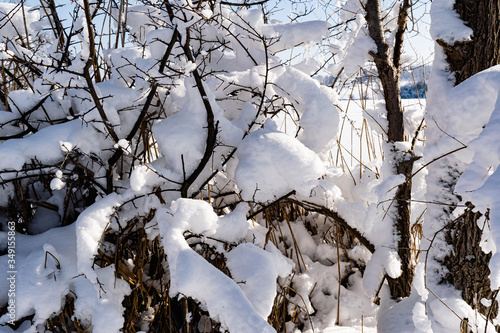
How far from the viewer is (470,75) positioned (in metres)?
1.38

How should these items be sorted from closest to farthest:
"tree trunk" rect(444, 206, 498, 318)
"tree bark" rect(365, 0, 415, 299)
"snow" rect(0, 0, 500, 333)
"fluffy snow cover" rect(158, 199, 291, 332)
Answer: "fluffy snow cover" rect(158, 199, 291, 332) → "snow" rect(0, 0, 500, 333) → "tree trunk" rect(444, 206, 498, 318) → "tree bark" rect(365, 0, 415, 299)

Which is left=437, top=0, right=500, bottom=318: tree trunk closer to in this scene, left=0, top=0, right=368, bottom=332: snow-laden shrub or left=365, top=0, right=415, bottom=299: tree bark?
left=365, top=0, right=415, bottom=299: tree bark

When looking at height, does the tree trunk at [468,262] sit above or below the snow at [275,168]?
below

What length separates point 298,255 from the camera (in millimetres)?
2031

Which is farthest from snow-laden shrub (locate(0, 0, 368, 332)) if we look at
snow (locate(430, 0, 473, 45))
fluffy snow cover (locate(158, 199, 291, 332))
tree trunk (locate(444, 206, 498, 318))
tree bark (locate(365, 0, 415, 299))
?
tree trunk (locate(444, 206, 498, 318))

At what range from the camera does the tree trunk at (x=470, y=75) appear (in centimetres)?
133

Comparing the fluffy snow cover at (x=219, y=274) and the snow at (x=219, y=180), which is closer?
the fluffy snow cover at (x=219, y=274)

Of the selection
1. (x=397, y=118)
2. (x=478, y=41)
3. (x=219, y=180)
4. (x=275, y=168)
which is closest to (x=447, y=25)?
(x=478, y=41)

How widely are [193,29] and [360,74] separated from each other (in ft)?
2.76

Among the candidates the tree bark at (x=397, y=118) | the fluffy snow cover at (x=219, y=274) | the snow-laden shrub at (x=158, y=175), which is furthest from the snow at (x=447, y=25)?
the fluffy snow cover at (x=219, y=274)

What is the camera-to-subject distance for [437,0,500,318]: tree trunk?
133cm

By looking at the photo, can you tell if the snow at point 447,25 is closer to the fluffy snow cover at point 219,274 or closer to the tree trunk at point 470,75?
the tree trunk at point 470,75

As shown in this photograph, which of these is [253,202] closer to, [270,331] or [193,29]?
[270,331]

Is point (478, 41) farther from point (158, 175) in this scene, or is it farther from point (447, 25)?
point (158, 175)
